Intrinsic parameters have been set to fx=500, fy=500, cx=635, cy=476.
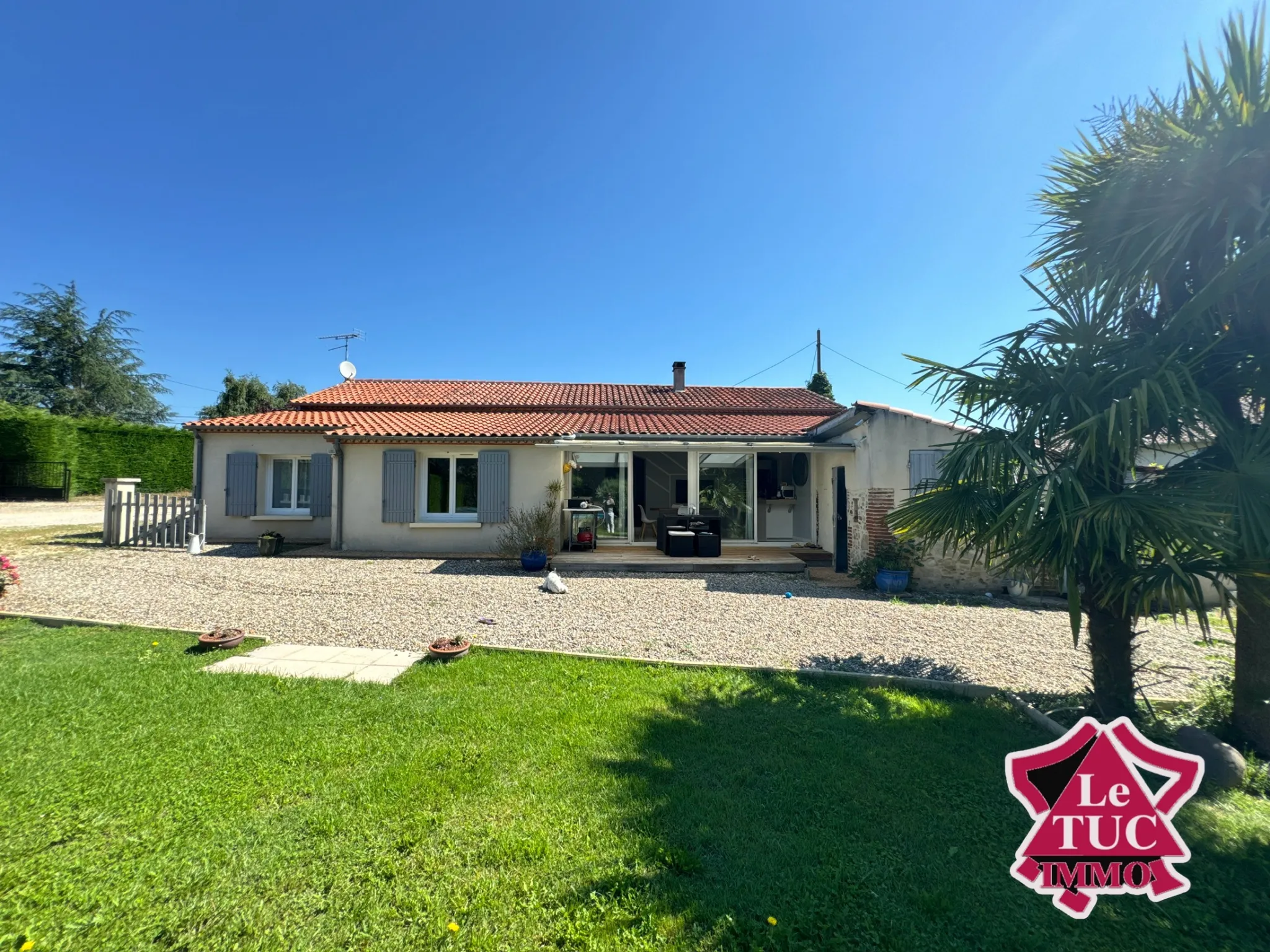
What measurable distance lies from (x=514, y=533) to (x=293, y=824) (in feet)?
33.4

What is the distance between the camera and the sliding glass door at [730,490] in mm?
15516

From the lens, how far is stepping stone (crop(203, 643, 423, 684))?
524 centimetres

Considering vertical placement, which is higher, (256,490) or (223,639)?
(256,490)

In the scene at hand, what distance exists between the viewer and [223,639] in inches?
236

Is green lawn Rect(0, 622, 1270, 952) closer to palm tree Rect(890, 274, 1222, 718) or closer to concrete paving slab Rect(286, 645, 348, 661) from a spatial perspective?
concrete paving slab Rect(286, 645, 348, 661)

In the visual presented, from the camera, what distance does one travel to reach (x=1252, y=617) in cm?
418

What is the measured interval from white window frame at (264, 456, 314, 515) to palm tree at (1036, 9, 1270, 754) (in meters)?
18.0

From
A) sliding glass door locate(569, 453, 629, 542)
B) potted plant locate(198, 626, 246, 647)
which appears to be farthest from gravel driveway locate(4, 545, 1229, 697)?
sliding glass door locate(569, 453, 629, 542)

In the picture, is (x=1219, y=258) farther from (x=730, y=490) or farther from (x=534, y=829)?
(x=730, y=490)

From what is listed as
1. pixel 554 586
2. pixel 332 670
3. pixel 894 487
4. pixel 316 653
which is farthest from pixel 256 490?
pixel 894 487

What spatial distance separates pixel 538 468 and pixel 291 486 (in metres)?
8.38

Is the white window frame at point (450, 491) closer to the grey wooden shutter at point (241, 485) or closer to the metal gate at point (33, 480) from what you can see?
the grey wooden shutter at point (241, 485)

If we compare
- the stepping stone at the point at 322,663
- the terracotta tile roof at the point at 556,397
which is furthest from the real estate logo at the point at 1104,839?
the terracotta tile roof at the point at 556,397

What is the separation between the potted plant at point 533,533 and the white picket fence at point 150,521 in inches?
322
